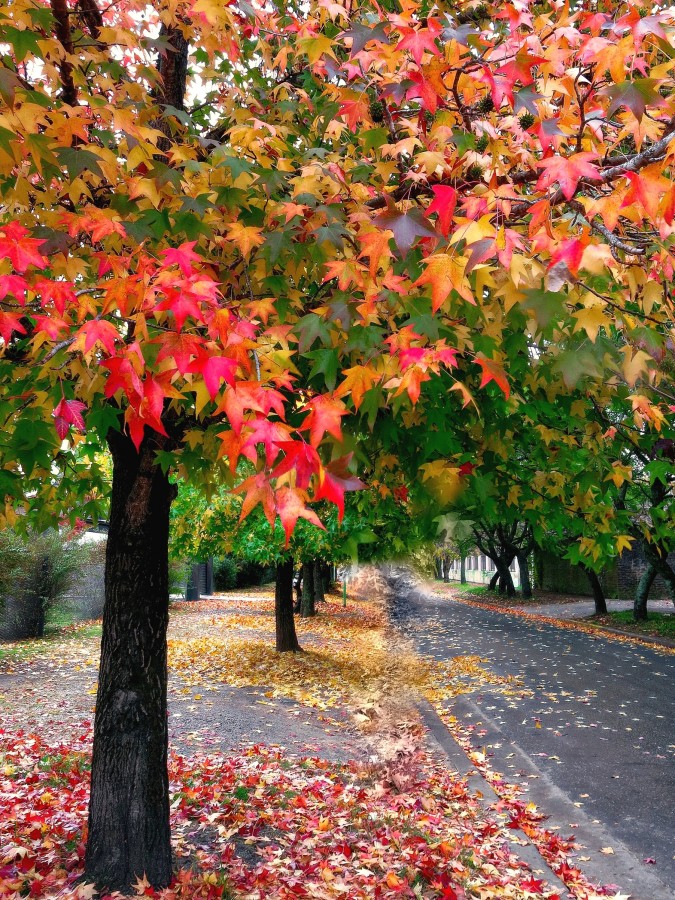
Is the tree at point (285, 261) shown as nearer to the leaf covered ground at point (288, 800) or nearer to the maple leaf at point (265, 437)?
the maple leaf at point (265, 437)

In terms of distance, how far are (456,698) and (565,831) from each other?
5.19 m

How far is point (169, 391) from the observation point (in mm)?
2229

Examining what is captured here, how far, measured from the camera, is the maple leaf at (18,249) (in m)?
2.43

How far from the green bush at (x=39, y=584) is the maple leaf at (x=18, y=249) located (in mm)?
13828

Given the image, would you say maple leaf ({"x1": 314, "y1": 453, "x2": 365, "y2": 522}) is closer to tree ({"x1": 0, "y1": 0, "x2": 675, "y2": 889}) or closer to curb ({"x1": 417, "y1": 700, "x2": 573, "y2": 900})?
tree ({"x1": 0, "y1": 0, "x2": 675, "y2": 889})

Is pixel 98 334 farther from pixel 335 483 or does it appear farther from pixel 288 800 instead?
pixel 288 800

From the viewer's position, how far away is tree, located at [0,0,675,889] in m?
2.30

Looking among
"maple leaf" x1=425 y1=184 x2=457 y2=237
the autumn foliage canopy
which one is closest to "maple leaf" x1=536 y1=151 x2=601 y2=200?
the autumn foliage canopy

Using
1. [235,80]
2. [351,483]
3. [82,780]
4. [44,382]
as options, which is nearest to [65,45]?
[44,382]

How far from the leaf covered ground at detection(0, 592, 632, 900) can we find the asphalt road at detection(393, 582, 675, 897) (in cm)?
62

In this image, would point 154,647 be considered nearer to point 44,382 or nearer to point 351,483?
point 44,382

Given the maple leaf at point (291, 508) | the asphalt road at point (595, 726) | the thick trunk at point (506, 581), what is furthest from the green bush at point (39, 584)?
the thick trunk at point (506, 581)

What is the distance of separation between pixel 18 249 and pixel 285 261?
4.31 ft

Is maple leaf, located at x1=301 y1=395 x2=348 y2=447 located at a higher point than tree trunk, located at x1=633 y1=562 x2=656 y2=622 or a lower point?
higher
